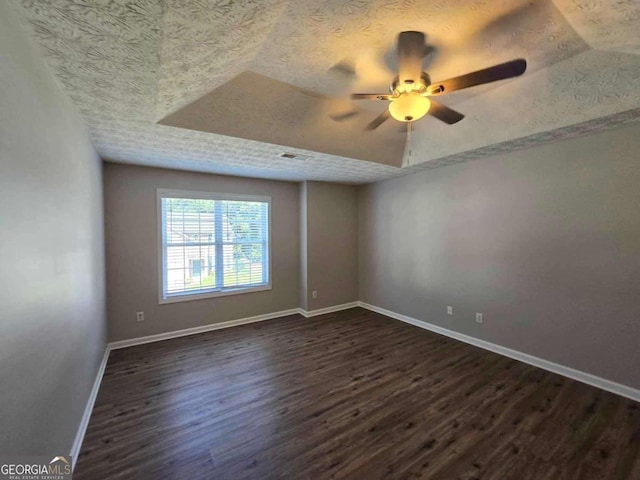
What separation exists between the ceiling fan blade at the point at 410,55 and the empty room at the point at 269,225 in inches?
0.5

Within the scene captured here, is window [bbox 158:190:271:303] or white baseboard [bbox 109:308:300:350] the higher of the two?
window [bbox 158:190:271:303]

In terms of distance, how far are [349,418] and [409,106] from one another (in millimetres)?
2365

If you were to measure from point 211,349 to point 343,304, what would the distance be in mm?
2490

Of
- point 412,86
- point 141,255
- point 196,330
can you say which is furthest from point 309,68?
point 196,330

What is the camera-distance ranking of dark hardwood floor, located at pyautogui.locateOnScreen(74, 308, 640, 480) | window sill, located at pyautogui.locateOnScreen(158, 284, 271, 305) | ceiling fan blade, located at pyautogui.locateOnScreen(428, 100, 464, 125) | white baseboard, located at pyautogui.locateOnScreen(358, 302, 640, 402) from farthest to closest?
window sill, located at pyautogui.locateOnScreen(158, 284, 271, 305)
white baseboard, located at pyautogui.locateOnScreen(358, 302, 640, 402)
ceiling fan blade, located at pyautogui.locateOnScreen(428, 100, 464, 125)
dark hardwood floor, located at pyautogui.locateOnScreen(74, 308, 640, 480)

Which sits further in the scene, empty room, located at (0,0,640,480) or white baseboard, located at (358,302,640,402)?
white baseboard, located at (358,302,640,402)

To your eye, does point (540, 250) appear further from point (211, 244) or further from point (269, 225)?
point (211, 244)

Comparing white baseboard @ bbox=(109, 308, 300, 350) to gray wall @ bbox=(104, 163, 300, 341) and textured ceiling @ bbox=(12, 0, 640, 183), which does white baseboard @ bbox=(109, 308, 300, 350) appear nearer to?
gray wall @ bbox=(104, 163, 300, 341)

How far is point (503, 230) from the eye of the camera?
10.3 ft

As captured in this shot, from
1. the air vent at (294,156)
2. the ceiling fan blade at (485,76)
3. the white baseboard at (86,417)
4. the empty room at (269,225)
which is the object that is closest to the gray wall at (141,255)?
the empty room at (269,225)

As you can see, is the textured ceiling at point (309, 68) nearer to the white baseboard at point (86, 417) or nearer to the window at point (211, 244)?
the window at point (211, 244)

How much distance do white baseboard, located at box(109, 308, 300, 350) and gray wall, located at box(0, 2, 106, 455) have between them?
1463 mm

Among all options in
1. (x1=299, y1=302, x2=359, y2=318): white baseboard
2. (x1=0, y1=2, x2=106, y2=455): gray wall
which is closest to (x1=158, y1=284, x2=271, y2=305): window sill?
(x1=299, y1=302, x2=359, y2=318): white baseboard

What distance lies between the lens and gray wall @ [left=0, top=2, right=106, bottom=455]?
99 centimetres
